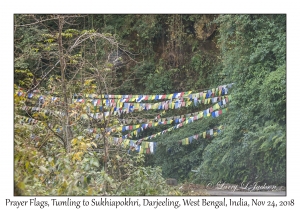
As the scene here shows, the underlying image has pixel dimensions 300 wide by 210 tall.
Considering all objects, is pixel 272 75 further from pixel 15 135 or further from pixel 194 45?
pixel 194 45

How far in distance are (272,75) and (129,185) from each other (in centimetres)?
533

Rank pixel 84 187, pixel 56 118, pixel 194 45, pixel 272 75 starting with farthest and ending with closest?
pixel 194 45
pixel 272 75
pixel 56 118
pixel 84 187

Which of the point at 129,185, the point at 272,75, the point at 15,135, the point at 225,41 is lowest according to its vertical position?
the point at 129,185

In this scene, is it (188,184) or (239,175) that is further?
(188,184)

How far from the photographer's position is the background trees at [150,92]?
229 inches

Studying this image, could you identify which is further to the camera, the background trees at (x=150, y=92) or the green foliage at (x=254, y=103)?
the green foliage at (x=254, y=103)

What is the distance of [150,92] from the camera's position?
1795 cm

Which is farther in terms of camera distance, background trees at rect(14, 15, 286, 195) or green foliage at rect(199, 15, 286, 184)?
green foliage at rect(199, 15, 286, 184)

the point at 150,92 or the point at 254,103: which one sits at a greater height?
the point at 150,92

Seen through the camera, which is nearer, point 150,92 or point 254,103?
point 254,103

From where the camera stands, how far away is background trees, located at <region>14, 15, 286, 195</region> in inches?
229

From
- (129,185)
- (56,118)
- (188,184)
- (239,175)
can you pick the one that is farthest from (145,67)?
(129,185)

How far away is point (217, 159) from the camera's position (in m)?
12.6

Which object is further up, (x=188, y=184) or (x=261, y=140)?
(x=261, y=140)
